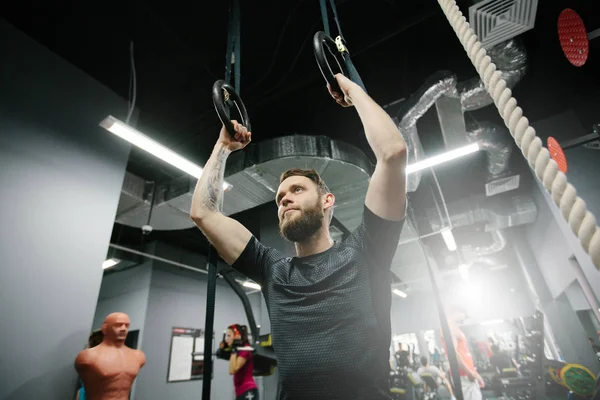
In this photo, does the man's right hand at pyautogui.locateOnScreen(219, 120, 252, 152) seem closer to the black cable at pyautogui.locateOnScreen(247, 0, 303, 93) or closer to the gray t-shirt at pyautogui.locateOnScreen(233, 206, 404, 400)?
the gray t-shirt at pyautogui.locateOnScreen(233, 206, 404, 400)

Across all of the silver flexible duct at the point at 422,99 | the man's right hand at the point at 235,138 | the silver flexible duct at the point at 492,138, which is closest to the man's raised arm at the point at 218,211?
the man's right hand at the point at 235,138

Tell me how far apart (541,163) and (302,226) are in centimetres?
77

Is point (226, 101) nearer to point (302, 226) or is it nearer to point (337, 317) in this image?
point (302, 226)

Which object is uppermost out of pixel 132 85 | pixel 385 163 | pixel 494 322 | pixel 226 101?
pixel 132 85

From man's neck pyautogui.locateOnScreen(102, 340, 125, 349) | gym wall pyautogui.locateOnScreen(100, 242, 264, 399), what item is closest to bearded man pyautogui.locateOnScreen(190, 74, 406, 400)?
man's neck pyautogui.locateOnScreen(102, 340, 125, 349)

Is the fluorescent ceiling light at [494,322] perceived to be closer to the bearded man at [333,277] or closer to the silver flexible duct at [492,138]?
the silver flexible duct at [492,138]

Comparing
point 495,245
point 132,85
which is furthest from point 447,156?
point 495,245

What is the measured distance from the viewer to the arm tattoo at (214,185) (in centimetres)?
132

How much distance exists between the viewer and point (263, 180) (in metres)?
4.11

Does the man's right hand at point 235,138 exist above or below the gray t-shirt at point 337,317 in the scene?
above

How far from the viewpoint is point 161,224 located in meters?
5.32

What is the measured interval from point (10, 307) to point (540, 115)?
6530 mm

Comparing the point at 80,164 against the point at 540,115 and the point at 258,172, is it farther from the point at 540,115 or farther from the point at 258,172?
the point at 540,115

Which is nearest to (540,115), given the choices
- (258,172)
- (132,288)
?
(258,172)
